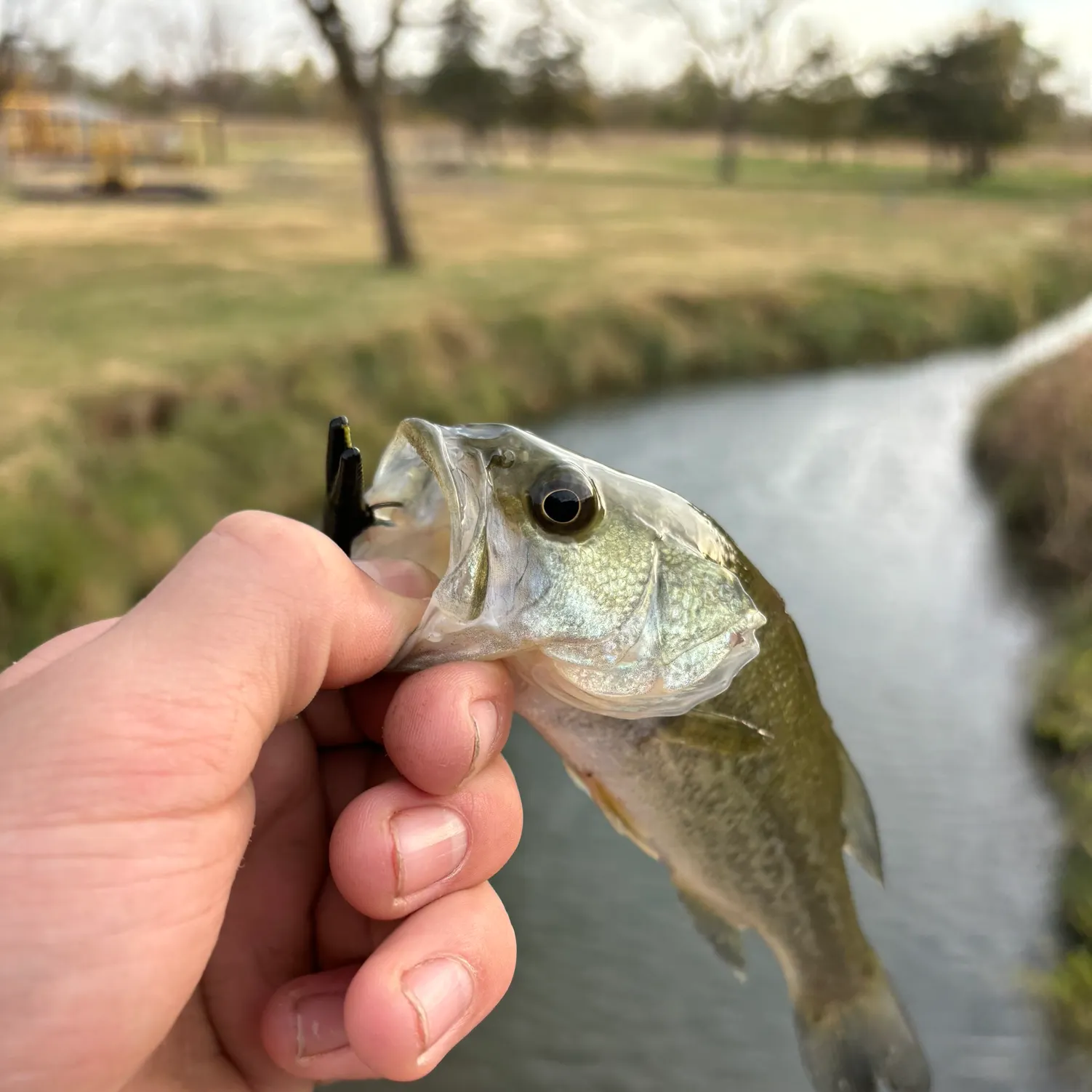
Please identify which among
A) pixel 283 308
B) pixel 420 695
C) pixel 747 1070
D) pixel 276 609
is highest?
pixel 276 609

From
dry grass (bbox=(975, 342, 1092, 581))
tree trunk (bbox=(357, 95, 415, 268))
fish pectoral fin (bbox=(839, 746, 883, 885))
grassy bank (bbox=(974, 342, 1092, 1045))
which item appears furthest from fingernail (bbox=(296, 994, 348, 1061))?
tree trunk (bbox=(357, 95, 415, 268))

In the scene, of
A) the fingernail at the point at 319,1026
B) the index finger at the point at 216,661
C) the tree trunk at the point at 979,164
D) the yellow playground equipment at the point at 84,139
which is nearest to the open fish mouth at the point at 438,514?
the index finger at the point at 216,661

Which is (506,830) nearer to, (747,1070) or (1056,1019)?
(747,1070)

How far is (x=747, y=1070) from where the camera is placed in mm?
4363

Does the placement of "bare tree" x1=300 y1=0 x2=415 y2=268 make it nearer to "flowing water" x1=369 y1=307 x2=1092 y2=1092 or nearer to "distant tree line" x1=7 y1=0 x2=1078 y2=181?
"flowing water" x1=369 y1=307 x2=1092 y2=1092

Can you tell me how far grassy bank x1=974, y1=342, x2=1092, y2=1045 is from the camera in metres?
4.68

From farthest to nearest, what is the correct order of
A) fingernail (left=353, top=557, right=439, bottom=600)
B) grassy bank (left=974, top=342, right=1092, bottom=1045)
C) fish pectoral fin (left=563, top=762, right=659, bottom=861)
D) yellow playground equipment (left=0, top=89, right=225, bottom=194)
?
yellow playground equipment (left=0, top=89, right=225, bottom=194)
grassy bank (left=974, top=342, right=1092, bottom=1045)
fish pectoral fin (left=563, top=762, right=659, bottom=861)
fingernail (left=353, top=557, right=439, bottom=600)

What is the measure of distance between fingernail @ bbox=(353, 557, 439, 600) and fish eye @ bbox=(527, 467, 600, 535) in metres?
0.32

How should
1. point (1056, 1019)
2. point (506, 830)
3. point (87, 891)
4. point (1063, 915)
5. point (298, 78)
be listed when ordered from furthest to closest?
point (298, 78), point (1063, 915), point (1056, 1019), point (506, 830), point (87, 891)

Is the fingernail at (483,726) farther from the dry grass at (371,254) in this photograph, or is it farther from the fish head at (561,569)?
the dry grass at (371,254)

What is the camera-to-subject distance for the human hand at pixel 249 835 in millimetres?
1286

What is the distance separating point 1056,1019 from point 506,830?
4.01 m

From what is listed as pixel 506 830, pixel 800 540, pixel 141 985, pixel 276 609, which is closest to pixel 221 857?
pixel 141 985

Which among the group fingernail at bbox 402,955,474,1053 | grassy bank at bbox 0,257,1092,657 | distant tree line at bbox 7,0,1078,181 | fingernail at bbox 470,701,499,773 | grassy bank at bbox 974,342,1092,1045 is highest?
distant tree line at bbox 7,0,1078,181
